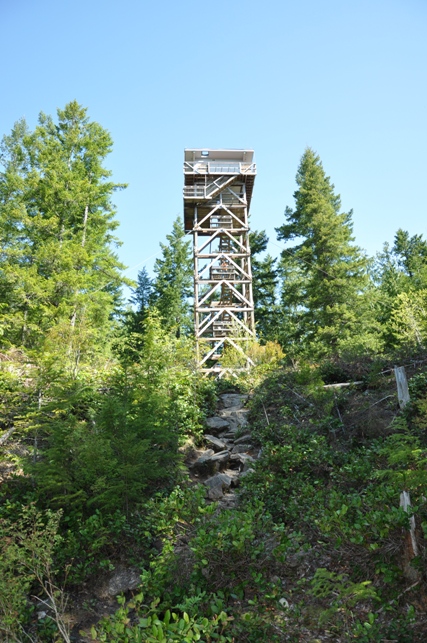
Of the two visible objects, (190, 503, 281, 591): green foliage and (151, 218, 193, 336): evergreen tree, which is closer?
(190, 503, 281, 591): green foliage

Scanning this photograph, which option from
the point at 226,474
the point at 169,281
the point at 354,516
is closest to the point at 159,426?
the point at 226,474

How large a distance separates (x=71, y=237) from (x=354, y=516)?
41.6 ft

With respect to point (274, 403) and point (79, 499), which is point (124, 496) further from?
point (274, 403)

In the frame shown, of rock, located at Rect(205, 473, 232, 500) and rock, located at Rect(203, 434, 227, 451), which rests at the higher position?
rock, located at Rect(203, 434, 227, 451)

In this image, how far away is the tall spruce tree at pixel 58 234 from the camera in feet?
40.7

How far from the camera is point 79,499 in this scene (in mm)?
5066

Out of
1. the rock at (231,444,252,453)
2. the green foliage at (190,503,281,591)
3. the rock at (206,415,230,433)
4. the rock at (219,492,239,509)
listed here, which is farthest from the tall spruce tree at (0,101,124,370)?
the green foliage at (190,503,281,591)

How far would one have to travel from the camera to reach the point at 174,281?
2497 centimetres

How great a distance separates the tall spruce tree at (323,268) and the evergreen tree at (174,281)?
6397 millimetres

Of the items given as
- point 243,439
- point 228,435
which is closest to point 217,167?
point 228,435

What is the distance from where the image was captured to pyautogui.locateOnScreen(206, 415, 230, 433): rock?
8.94 metres

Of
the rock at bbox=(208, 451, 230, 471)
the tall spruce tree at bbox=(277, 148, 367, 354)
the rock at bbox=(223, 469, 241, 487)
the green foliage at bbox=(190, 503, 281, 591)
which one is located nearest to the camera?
the green foliage at bbox=(190, 503, 281, 591)

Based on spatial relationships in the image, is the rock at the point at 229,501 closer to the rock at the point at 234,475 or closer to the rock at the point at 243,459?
the rock at the point at 234,475

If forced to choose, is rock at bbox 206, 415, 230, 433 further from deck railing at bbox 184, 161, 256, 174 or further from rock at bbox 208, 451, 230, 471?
deck railing at bbox 184, 161, 256, 174
